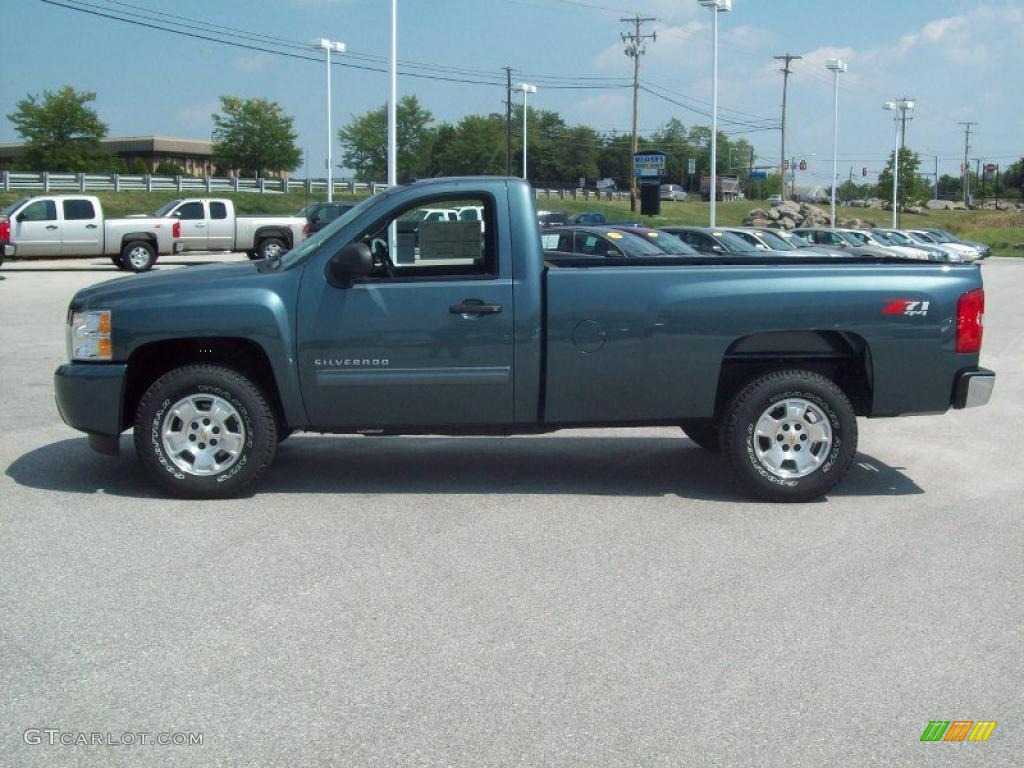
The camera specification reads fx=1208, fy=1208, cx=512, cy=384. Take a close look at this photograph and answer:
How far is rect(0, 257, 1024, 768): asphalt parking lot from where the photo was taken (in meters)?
4.18

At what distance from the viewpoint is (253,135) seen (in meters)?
81.2

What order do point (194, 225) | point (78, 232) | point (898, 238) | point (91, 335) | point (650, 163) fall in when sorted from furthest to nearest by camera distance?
1. point (650, 163)
2. point (898, 238)
3. point (194, 225)
4. point (78, 232)
5. point (91, 335)

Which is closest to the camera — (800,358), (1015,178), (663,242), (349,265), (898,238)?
(349,265)

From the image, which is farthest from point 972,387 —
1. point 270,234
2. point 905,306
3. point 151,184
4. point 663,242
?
point 151,184

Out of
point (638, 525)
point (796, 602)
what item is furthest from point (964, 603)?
point (638, 525)

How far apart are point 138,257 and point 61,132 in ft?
169

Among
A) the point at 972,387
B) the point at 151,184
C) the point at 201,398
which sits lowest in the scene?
the point at 201,398

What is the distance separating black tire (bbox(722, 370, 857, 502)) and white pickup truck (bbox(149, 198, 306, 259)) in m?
27.6

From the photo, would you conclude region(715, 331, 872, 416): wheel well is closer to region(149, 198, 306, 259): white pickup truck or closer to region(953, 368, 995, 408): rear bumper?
region(953, 368, 995, 408): rear bumper

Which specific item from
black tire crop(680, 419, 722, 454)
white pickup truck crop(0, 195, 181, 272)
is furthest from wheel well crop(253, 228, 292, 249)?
black tire crop(680, 419, 722, 454)

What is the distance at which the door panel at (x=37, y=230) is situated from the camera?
30.8m

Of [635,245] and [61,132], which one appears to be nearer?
[635,245]

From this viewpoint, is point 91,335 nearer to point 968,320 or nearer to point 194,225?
point 968,320

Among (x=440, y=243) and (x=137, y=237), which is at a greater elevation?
(x=440, y=243)
